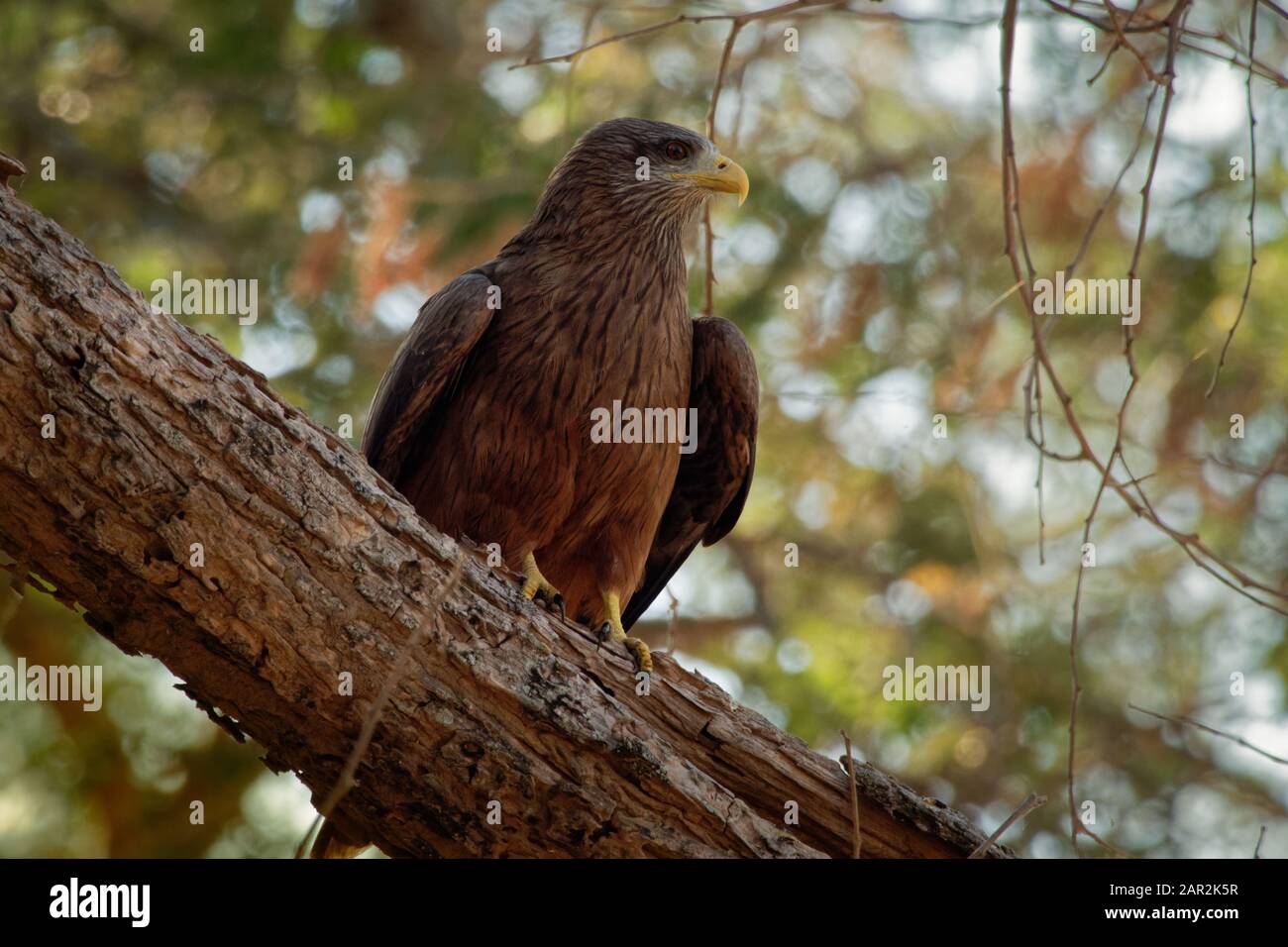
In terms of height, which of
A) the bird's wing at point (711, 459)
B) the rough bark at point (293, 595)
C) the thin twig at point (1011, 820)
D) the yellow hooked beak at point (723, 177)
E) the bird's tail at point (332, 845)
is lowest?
the thin twig at point (1011, 820)

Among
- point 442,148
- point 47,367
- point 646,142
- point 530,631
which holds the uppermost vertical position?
point 442,148

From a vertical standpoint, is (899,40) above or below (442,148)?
above

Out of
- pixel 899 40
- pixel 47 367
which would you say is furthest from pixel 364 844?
pixel 899 40

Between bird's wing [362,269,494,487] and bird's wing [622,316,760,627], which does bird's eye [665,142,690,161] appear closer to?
bird's wing [622,316,760,627]

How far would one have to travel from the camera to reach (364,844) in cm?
400

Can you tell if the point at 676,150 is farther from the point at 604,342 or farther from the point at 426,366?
the point at 426,366

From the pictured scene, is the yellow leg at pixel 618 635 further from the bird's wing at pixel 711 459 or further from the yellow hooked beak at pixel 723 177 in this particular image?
the yellow hooked beak at pixel 723 177

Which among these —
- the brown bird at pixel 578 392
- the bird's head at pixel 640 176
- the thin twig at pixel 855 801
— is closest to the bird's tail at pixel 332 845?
the brown bird at pixel 578 392

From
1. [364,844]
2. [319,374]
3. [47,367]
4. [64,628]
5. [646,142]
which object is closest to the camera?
[47,367]

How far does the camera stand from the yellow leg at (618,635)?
Result: 4.05 m

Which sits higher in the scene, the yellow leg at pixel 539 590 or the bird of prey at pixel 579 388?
the bird of prey at pixel 579 388

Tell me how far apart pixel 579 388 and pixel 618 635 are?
904 mm

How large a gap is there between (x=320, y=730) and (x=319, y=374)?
456cm
